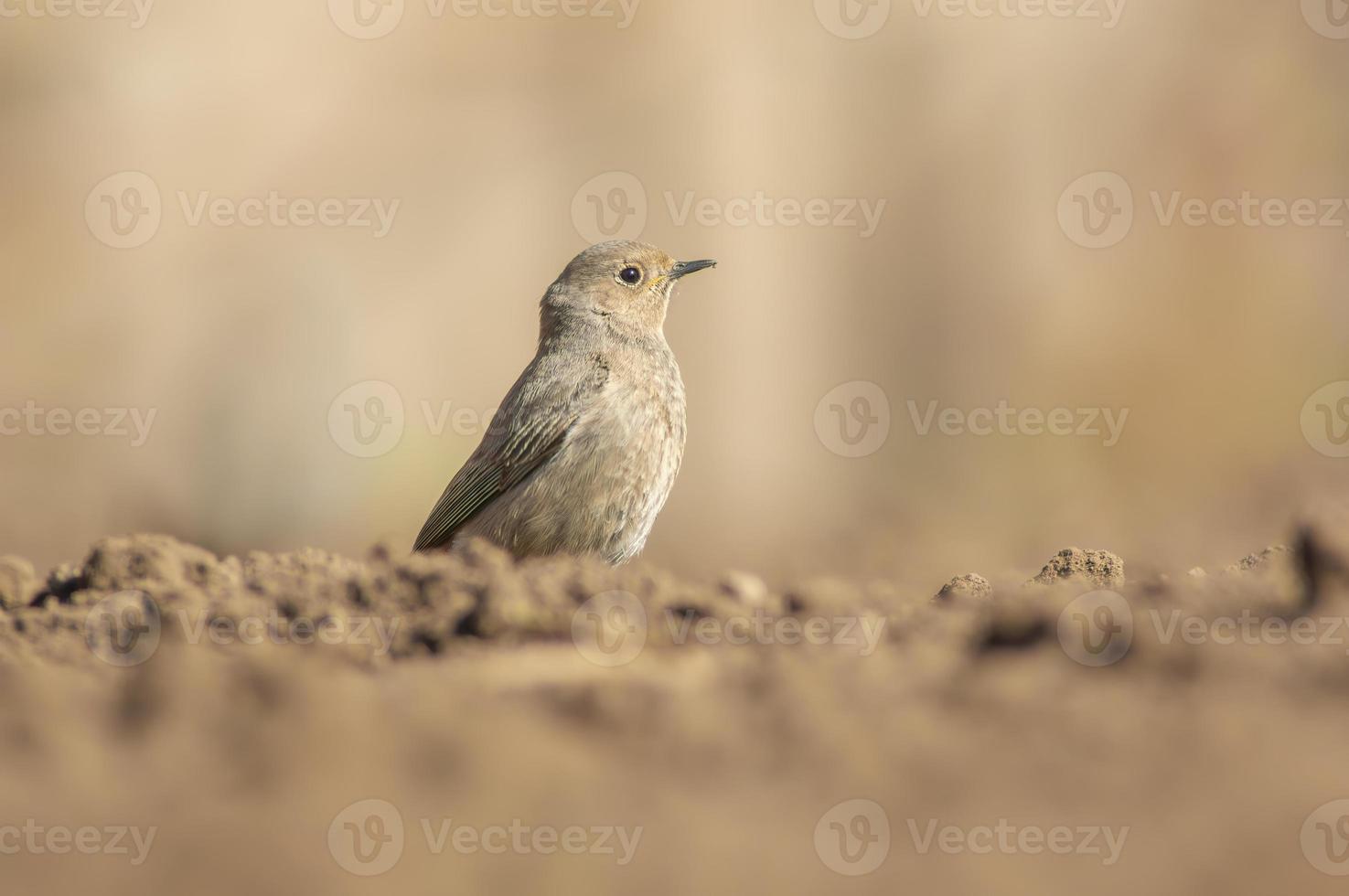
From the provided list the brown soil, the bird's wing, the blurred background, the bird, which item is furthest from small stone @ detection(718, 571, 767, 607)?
the blurred background

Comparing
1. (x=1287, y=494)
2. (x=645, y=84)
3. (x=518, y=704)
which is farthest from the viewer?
(x=645, y=84)

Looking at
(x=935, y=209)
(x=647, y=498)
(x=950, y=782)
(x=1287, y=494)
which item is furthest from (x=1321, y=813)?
(x=935, y=209)

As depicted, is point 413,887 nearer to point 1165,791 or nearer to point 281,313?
point 1165,791

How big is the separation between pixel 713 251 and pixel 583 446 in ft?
31.2

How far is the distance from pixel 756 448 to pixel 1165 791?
41.3ft

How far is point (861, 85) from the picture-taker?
53.7ft

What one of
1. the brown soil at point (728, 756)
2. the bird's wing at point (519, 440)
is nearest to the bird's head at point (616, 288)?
the bird's wing at point (519, 440)

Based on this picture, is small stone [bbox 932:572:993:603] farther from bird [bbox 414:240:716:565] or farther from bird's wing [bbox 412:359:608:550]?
bird's wing [bbox 412:359:608:550]

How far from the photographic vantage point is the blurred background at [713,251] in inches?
534

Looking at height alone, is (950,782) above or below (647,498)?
below

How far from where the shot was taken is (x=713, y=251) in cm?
1558

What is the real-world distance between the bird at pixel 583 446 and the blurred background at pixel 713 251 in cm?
535

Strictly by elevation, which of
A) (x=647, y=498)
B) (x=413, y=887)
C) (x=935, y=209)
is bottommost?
(x=413, y=887)

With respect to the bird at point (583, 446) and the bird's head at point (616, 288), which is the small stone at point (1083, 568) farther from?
the bird's head at point (616, 288)
